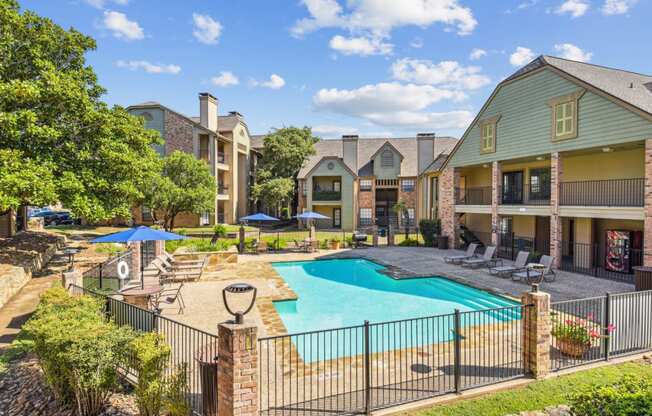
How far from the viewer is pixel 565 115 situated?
55.7 ft

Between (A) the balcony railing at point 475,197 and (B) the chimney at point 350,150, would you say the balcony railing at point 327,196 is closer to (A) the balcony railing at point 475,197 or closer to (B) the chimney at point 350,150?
(B) the chimney at point 350,150

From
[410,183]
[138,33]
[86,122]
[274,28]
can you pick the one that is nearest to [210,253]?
[86,122]

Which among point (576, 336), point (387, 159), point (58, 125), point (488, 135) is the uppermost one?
point (387, 159)

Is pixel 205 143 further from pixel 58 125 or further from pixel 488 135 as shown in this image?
pixel 488 135

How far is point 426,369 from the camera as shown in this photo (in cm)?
748

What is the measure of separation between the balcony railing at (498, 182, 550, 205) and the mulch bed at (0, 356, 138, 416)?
67.7 ft

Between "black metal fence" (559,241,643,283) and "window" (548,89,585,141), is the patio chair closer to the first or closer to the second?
"black metal fence" (559,241,643,283)

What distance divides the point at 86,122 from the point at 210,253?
8186 mm

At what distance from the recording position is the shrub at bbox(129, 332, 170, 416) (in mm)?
5574

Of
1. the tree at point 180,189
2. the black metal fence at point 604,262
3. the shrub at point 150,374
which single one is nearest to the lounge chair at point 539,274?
the black metal fence at point 604,262

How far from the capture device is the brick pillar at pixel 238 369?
5.25 m

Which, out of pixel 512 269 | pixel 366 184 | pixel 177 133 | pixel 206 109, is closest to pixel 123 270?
pixel 512 269

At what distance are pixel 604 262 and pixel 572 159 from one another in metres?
5.53

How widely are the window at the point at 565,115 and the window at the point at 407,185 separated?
69.6ft
